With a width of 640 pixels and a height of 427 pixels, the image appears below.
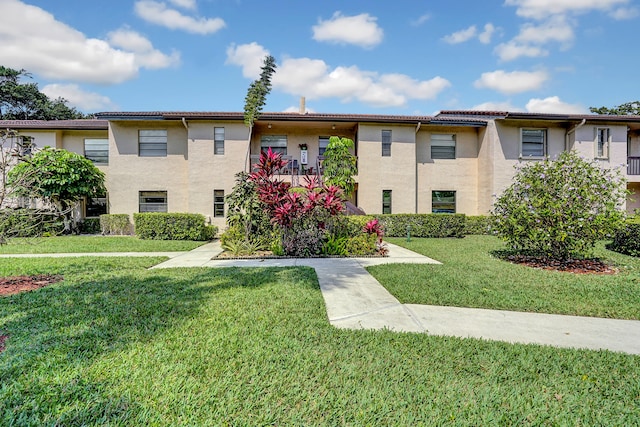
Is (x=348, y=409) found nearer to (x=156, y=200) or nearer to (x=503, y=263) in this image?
(x=503, y=263)

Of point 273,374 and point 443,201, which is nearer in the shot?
point 273,374

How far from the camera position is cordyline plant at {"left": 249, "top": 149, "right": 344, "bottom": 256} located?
9.41 metres

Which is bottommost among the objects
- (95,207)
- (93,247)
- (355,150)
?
(93,247)

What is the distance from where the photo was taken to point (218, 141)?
632 inches

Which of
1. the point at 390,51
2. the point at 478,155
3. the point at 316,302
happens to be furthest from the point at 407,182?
the point at 316,302

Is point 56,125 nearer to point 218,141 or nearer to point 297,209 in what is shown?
point 218,141

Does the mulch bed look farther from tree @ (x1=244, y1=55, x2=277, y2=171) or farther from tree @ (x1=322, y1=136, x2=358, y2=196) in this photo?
tree @ (x1=244, y1=55, x2=277, y2=171)

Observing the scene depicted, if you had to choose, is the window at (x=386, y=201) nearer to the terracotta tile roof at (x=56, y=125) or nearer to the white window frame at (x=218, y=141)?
the white window frame at (x=218, y=141)

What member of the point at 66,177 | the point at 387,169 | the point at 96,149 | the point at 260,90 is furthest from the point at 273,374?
the point at 96,149

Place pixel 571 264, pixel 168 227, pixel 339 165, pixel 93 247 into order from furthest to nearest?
pixel 339 165 → pixel 168 227 → pixel 93 247 → pixel 571 264

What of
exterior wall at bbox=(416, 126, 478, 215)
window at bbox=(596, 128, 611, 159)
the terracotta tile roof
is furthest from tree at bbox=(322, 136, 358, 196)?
window at bbox=(596, 128, 611, 159)

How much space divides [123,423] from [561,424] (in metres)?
3.04

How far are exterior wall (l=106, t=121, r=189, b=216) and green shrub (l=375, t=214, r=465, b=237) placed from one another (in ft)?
34.7

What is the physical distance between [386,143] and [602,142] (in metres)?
11.8
